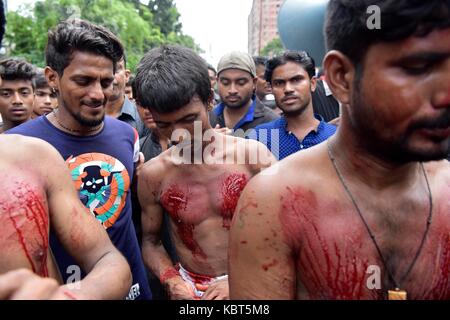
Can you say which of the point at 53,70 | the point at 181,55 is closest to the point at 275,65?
the point at 181,55

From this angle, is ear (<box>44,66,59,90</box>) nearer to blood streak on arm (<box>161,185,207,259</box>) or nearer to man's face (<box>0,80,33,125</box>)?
blood streak on arm (<box>161,185,207,259</box>)

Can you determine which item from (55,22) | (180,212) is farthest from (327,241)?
(55,22)

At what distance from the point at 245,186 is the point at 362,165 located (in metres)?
0.40

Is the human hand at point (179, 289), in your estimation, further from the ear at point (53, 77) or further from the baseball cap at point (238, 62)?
the baseball cap at point (238, 62)

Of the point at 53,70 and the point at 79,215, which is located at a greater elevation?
the point at 53,70

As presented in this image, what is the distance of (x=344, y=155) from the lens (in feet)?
5.58

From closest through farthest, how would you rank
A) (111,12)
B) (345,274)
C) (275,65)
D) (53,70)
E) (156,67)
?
(345,274)
(156,67)
(53,70)
(275,65)
(111,12)

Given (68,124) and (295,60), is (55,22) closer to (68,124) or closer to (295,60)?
(295,60)

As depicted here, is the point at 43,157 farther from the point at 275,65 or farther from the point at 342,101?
the point at 275,65

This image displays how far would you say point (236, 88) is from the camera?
17.0 ft

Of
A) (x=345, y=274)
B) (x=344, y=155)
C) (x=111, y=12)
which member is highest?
(x=111, y=12)

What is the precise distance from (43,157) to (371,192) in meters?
1.23

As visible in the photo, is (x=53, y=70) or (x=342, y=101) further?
(x=53, y=70)

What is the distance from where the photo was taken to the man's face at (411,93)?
139cm
